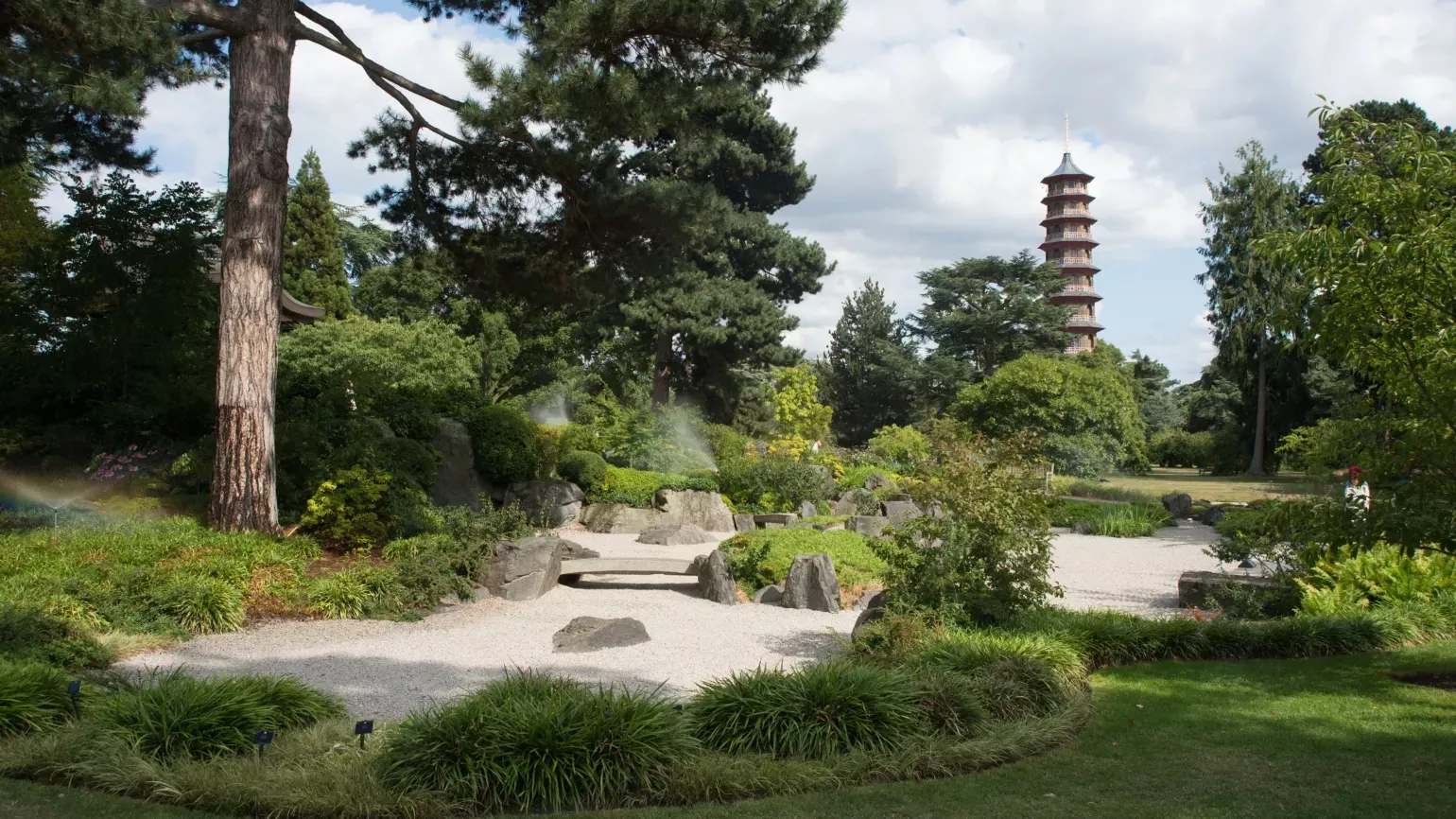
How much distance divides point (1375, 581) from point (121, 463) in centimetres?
1373

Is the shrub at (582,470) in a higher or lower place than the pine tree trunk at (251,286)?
lower

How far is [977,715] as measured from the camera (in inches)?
209

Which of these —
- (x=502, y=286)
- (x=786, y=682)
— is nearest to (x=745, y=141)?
(x=502, y=286)

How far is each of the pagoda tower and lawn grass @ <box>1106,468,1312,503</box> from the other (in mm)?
→ 26383

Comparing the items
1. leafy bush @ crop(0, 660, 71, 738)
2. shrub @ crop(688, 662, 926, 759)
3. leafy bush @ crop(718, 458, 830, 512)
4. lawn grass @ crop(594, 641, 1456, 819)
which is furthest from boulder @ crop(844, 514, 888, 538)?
leafy bush @ crop(0, 660, 71, 738)

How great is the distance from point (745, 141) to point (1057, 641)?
25393 mm

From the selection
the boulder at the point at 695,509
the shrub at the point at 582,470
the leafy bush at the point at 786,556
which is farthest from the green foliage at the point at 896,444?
the leafy bush at the point at 786,556

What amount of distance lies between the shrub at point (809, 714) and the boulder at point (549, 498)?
35.4 ft

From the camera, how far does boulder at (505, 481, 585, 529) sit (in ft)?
52.7

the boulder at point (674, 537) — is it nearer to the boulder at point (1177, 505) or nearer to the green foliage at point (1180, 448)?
the boulder at point (1177, 505)

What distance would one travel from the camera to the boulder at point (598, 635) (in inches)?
307

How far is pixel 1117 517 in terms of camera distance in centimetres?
1677

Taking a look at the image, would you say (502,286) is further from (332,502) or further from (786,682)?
(786,682)

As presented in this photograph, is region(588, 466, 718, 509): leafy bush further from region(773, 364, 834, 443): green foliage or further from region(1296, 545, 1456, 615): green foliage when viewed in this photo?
region(1296, 545, 1456, 615): green foliage
